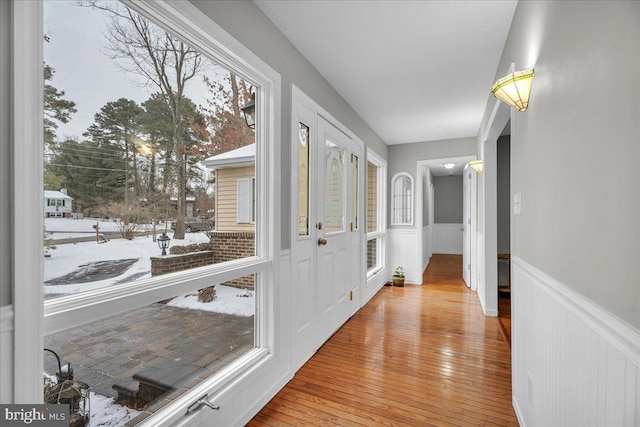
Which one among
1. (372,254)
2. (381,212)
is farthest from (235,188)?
(381,212)

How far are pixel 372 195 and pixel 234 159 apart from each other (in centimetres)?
331

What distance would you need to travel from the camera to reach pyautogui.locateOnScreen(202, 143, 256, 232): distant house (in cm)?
174

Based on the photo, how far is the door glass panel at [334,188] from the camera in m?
2.99

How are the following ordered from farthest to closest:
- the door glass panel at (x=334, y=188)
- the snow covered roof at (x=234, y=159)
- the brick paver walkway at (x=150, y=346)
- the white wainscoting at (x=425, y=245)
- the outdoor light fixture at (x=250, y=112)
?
the white wainscoting at (x=425, y=245), the door glass panel at (x=334, y=188), the outdoor light fixture at (x=250, y=112), the snow covered roof at (x=234, y=159), the brick paver walkway at (x=150, y=346)

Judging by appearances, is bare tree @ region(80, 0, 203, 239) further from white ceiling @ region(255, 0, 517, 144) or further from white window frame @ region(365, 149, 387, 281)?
white window frame @ region(365, 149, 387, 281)

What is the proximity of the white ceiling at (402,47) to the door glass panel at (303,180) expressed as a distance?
25.2 inches

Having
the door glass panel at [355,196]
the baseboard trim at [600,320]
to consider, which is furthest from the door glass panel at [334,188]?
the baseboard trim at [600,320]

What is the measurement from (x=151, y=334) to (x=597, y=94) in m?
1.84

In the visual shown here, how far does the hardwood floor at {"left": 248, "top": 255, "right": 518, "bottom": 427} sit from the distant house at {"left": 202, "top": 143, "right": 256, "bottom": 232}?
1.19 m

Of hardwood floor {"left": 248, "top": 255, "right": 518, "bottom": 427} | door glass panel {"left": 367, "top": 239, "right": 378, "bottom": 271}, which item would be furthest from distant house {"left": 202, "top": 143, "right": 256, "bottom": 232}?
door glass panel {"left": 367, "top": 239, "right": 378, "bottom": 271}

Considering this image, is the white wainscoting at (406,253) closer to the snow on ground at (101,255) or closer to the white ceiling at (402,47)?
the white ceiling at (402,47)

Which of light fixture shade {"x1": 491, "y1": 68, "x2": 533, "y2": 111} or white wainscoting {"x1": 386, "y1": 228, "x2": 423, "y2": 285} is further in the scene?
white wainscoting {"x1": 386, "y1": 228, "x2": 423, "y2": 285}

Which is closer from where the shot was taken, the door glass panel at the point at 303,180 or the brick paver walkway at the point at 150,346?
the brick paver walkway at the point at 150,346

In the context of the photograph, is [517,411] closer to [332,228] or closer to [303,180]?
[332,228]
